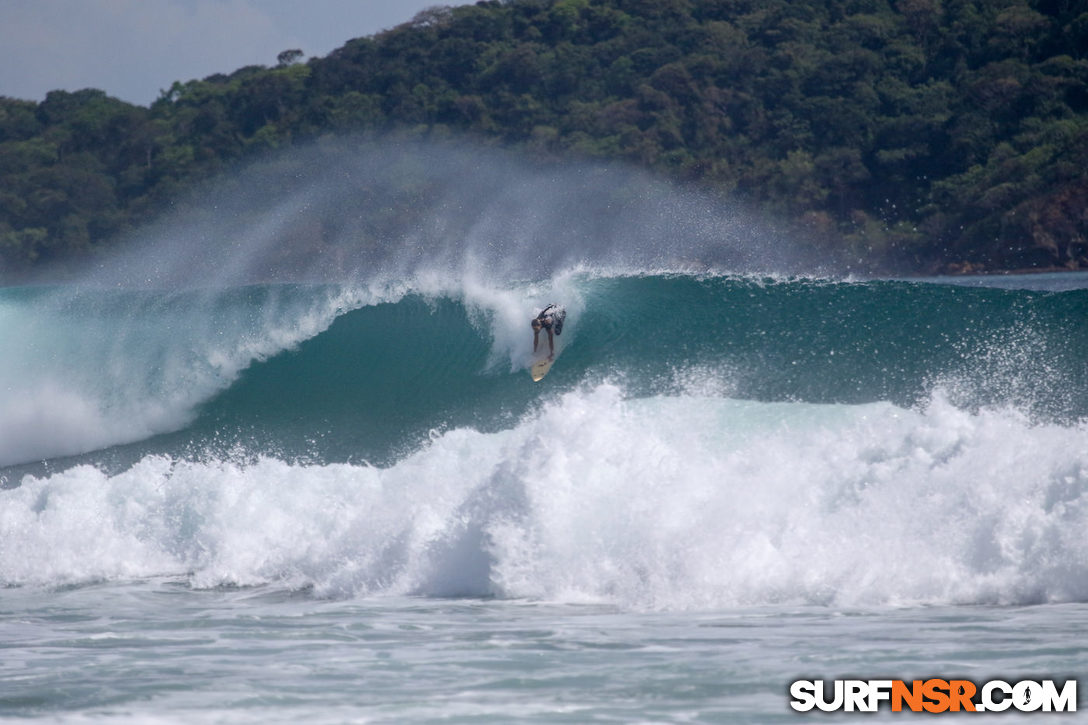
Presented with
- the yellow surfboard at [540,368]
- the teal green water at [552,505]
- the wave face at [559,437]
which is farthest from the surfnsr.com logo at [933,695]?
the yellow surfboard at [540,368]

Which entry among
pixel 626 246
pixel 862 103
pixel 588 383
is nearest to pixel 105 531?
pixel 588 383

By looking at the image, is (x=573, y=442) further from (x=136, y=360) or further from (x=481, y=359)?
(x=136, y=360)

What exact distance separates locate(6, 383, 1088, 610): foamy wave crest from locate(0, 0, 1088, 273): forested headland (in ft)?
113

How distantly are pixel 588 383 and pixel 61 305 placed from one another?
1072 cm

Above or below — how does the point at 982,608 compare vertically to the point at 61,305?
below

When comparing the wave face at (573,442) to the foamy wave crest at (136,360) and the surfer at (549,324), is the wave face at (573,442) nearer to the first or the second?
the foamy wave crest at (136,360)

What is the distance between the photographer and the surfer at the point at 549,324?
51.6 feet

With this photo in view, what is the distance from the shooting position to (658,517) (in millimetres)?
10594

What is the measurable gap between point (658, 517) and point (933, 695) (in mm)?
3897

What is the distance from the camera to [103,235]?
2382 inches

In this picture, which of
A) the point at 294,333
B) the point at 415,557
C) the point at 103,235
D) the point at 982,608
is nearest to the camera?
the point at 982,608

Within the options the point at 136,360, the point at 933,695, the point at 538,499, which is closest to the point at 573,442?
the point at 538,499

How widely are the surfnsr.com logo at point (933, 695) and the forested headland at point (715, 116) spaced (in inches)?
1521

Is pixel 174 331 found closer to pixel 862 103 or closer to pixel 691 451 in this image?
pixel 691 451
